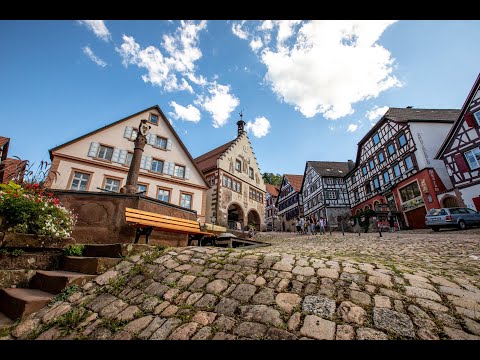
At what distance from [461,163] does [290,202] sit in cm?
2821

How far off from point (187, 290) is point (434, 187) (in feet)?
78.3

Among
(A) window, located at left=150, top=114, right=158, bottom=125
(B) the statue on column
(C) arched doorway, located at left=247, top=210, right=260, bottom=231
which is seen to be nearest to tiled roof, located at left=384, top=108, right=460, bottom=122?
(C) arched doorway, located at left=247, top=210, right=260, bottom=231

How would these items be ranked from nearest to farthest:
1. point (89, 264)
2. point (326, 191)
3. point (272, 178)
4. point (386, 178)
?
1. point (89, 264)
2. point (386, 178)
3. point (326, 191)
4. point (272, 178)

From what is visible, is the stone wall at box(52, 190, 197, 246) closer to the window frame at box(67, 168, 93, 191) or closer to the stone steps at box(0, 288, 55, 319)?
the stone steps at box(0, 288, 55, 319)

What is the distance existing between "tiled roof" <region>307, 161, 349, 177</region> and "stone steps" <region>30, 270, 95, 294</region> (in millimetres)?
34829

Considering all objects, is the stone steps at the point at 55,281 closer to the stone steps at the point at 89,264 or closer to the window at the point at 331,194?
the stone steps at the point at 89,264

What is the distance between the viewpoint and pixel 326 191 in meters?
34.5

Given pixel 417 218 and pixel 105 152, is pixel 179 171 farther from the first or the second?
pixel 417 218

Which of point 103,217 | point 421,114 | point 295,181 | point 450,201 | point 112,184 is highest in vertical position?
point 421,114

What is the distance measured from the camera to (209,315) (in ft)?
9.93

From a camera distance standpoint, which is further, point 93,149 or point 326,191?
point 326,191

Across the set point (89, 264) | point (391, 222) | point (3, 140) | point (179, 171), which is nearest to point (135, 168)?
point (89, 264)
